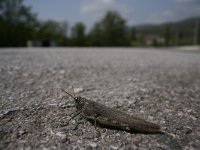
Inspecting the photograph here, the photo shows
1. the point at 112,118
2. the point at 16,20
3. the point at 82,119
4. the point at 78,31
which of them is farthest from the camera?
the point at 78,31

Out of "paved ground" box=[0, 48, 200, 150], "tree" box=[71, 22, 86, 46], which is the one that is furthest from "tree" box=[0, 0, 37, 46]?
"paved ground" box=[0, 48, 200, 150]

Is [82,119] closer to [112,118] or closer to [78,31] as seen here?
[112,118]

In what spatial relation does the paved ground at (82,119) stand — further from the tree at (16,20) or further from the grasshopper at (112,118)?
the tree at (16,20)

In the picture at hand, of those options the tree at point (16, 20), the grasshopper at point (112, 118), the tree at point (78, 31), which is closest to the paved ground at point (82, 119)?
the grasshopper at point (112, 118)

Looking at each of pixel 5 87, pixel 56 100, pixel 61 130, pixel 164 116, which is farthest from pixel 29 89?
pixel 164 116

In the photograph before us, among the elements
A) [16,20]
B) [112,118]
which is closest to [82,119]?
[112,118]

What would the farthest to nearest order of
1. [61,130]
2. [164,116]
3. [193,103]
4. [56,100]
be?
[193,103] < [56,100] < [164,116] < [61,130]

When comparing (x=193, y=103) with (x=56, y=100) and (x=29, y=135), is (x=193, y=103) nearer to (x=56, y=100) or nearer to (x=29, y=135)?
(x=56, y=100)

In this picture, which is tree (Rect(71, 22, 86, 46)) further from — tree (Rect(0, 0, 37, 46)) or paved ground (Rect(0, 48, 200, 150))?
paved ground (Rect(0, 48, 200, 150))
